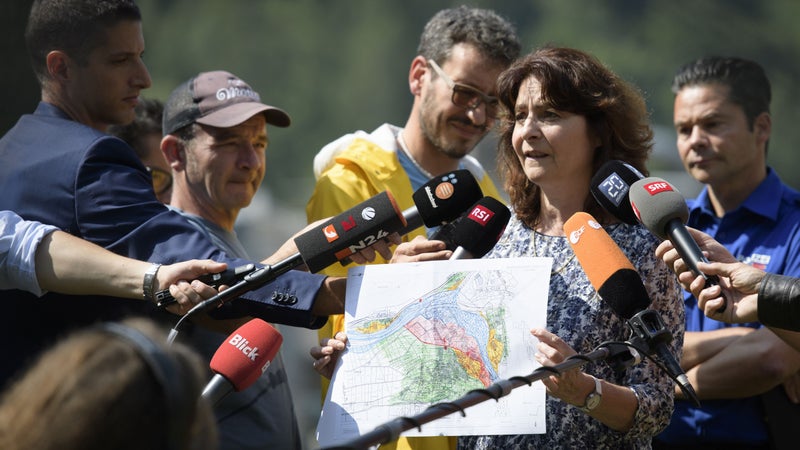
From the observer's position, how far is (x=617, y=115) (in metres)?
3.69

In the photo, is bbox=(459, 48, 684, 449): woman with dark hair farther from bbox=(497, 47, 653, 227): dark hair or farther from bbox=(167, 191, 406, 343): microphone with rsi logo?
bbox=(167, 191, 406, 343): microphone with rsi logo

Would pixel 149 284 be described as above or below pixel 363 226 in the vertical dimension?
below

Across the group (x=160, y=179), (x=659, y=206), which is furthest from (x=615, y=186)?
(x=160, y=179)

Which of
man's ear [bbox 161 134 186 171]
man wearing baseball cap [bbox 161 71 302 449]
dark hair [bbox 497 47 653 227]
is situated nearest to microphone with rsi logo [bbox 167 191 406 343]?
dark hair [bbox 497 47 653 227]

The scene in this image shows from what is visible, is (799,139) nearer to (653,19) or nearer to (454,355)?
(653,19)

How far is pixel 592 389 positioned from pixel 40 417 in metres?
1.74

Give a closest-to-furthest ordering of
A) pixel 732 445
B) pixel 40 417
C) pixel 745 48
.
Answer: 1. pixel 40 417
2. pixel 732 445
3. pixel 745 48

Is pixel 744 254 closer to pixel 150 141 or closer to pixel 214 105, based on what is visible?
pixel 214 105

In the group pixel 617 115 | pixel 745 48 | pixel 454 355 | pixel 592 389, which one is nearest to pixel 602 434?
pixel 592 389

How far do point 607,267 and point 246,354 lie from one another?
106 centimetres

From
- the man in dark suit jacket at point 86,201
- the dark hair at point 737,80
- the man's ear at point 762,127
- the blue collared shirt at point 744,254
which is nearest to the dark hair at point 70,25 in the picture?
the man in dark suit jacket at point 86,201

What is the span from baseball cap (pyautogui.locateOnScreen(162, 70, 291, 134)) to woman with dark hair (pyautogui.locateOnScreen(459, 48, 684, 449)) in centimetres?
112

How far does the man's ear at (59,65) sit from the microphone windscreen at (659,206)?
6.53 ft

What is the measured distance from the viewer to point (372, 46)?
1153 inches
